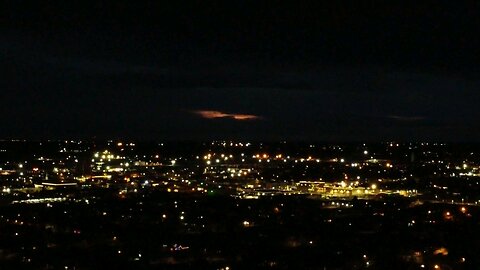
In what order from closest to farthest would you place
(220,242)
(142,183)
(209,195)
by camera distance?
(220,242) → (209,195) → (142,183)

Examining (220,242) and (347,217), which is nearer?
(220,242)

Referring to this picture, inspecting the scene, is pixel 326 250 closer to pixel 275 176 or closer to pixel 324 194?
pixel 324 194

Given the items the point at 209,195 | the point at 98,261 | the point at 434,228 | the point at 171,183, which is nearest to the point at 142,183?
the point at 171,183

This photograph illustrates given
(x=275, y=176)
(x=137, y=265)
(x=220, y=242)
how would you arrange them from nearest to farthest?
(x=137, y=265)
(x=220, y=242)
(x=275, y=176)

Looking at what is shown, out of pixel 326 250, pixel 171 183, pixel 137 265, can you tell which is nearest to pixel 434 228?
pixel 326 250

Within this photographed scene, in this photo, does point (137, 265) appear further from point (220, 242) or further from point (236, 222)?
point (236, 222)

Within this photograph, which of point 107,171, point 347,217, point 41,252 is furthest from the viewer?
point 107,171

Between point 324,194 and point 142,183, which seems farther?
point 142,183

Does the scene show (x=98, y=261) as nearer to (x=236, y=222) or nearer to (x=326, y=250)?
(x=326, y=250)

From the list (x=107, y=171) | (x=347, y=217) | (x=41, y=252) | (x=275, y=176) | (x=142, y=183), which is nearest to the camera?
(x=41, y=252)
